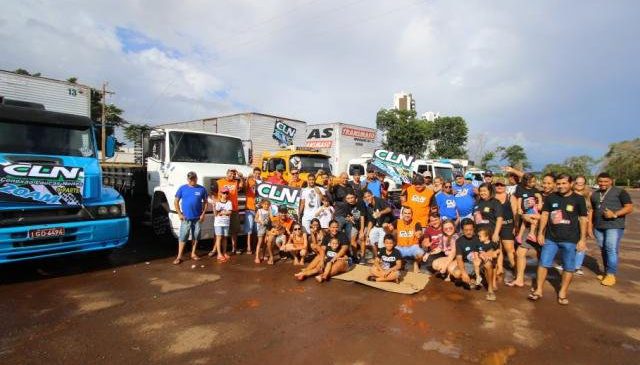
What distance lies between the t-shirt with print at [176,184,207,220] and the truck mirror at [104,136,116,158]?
1.66m

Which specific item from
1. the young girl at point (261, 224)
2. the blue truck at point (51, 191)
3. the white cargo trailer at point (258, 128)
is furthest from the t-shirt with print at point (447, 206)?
the white cargo trailer at point (258, 128)

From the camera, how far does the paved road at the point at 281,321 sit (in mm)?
3404

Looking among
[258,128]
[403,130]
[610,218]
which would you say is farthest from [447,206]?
[403,130]

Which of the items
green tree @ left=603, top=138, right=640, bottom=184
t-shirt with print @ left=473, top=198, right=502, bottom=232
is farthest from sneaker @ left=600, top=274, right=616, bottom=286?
green tree @ left=603, top=138, right=640, bottom=184

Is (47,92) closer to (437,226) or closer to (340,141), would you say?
(437,226)

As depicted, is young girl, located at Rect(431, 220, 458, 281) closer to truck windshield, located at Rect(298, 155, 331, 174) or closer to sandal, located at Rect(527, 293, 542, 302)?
sandal, located at Rect(527, 293, 542, 302)

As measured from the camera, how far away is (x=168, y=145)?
295 inches

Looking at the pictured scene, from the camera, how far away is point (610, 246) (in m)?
5.80

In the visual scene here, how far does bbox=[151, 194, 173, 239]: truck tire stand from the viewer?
7453mm

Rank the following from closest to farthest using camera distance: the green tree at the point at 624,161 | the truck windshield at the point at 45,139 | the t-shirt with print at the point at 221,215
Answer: the truck windshield at the point at 45,139
the t-shirt with print at the point at 221,215
the green tree at the point at 624,161

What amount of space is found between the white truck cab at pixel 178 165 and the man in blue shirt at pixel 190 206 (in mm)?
365

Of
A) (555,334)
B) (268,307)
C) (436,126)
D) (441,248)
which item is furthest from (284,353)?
(436,126)

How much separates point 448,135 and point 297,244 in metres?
36.1

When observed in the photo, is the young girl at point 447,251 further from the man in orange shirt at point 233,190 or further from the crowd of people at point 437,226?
the man in orange shirt at point 233,190
